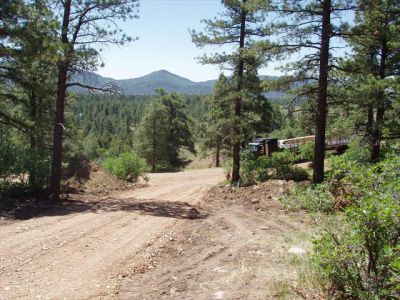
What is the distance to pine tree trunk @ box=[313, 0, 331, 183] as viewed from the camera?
13.9m

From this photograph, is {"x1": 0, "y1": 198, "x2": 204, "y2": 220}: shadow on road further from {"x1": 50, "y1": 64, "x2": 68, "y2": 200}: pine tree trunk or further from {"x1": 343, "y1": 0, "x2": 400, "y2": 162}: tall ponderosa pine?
{"x1": 343, "y1": 0, "x2": 400, "y2": 162}: tall ponderosa pine

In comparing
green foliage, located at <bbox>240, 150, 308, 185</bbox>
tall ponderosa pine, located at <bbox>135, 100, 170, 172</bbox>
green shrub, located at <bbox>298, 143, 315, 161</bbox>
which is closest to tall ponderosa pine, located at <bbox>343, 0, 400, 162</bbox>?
green foliage, located at <bbox>240, 150, 308, 185</bbox>

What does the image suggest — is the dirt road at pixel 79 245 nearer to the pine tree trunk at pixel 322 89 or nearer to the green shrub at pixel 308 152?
the pine tree trunk at pixel 322 89

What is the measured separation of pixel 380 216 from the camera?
13.8ft

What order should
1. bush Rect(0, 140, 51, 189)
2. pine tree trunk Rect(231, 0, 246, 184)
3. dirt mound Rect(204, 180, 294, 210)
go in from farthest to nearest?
pine tree trunk Rect(231, 0, 246, 184), bush Rect(0, 140, 51, 189), dirt mound Rect(204, 180, 294, 210)

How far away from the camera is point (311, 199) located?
11.4 metres

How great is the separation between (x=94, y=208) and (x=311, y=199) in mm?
6880

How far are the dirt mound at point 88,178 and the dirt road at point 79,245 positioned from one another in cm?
432

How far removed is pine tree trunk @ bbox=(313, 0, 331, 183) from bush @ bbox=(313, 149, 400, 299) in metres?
9.34

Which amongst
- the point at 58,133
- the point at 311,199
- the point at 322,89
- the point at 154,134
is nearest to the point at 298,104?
the point at 322,89

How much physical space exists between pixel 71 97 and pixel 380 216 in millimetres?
20451

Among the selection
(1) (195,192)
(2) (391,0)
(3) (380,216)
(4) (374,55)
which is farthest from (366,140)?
(3) (380,216)

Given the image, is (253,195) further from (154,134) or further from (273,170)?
(154,134)

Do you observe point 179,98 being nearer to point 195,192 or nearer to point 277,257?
point 195,192
